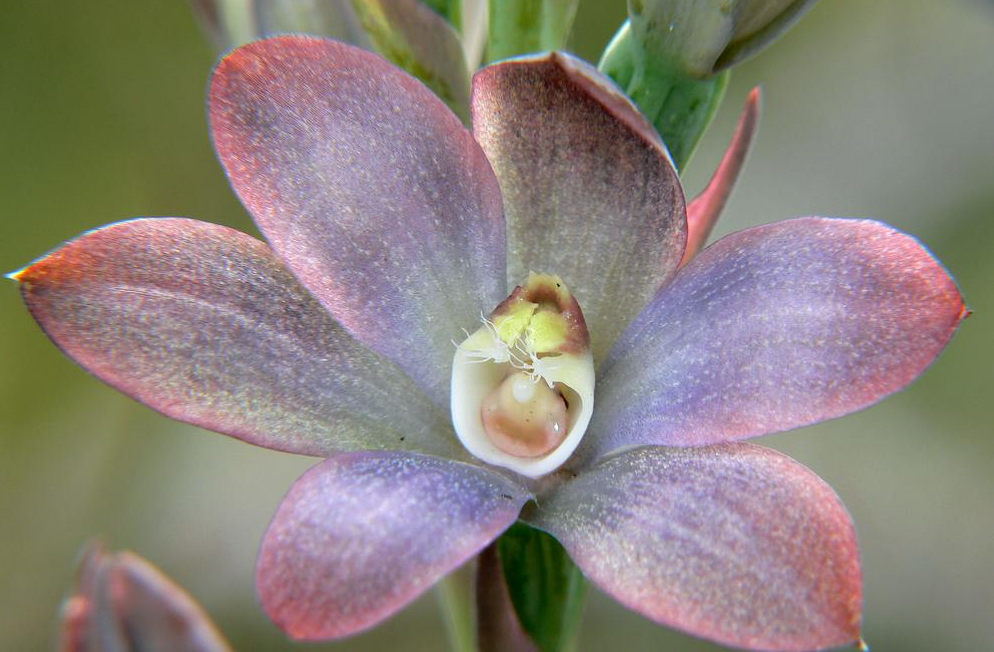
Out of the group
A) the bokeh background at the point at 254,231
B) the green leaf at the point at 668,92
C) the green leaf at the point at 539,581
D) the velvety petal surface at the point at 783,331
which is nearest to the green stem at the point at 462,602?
the green leaf at the point at 539,581

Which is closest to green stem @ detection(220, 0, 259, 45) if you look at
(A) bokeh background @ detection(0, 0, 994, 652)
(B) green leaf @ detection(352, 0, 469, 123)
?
(B) green leaf @ detection(352, 0, 469, 123)

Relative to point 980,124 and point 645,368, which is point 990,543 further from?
point 645,368

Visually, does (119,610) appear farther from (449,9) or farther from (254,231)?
(254,231)

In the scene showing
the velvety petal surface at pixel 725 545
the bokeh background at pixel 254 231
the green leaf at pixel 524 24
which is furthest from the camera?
the bokeh background at pixel 254 231

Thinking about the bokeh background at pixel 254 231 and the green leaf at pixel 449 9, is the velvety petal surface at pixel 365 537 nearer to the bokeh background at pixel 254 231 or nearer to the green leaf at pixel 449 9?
the green leaf at pixel 449 9

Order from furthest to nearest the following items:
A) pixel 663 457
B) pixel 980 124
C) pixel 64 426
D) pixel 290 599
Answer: pixel 980 124, pixel 64 426, pixel 663 457, pixel 290 599

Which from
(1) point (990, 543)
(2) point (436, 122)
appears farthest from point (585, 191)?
(1) point (990, 543)

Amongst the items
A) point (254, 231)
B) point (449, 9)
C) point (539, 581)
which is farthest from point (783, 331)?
point (254, 231)
